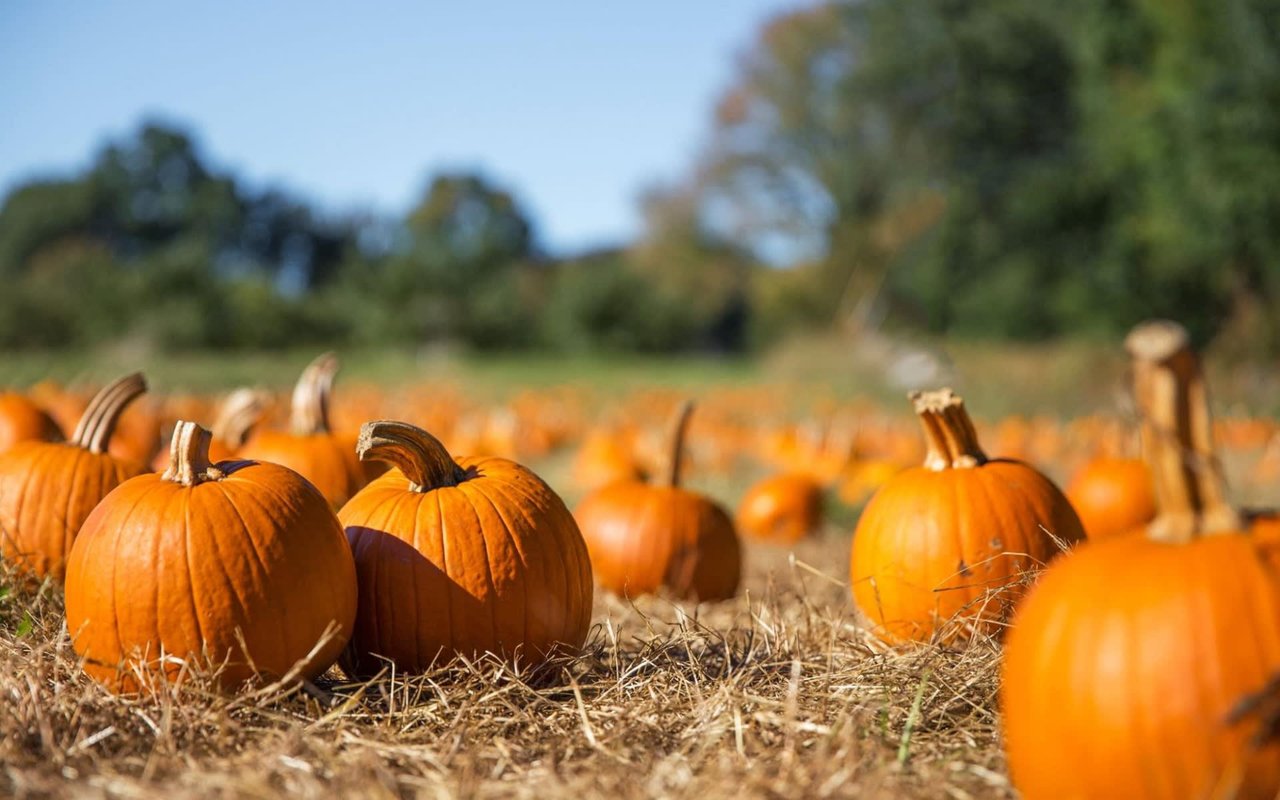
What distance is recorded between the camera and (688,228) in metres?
44.4

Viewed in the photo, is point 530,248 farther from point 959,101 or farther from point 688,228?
point 959,101

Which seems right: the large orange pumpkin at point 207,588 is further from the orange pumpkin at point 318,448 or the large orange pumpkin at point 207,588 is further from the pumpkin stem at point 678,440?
the pumpkin stem at point 678,440

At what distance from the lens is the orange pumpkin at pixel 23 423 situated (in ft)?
14.3

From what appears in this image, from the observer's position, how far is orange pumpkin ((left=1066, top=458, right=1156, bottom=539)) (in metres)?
5.00

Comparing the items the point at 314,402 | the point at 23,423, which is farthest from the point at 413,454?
the point at 23,423

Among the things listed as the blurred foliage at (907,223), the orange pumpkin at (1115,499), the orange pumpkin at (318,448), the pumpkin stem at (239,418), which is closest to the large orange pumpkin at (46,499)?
the orange pumpkin at (318,448)

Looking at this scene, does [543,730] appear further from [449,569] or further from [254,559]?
[254,559]

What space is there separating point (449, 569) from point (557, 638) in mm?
349

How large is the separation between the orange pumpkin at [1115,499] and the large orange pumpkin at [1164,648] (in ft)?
10.7

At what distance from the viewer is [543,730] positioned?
7.96ft

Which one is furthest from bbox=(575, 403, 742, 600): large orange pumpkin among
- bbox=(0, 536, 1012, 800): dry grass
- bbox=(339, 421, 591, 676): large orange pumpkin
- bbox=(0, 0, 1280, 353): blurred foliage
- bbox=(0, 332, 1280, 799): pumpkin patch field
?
bbox=(0, 0, 1280, 353): blurred foliage

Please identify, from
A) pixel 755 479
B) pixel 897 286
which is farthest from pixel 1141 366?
pixel 897 286

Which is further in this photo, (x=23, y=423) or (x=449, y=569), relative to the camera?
(x=23, y=423)

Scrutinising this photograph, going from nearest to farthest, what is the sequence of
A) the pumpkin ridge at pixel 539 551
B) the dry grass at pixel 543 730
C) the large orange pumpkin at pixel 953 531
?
1. the dry grass at pixel 543 730
2. the pumpkin ridge at pixel 539 551
3. the large orange pumpkin at pixel 953 531
